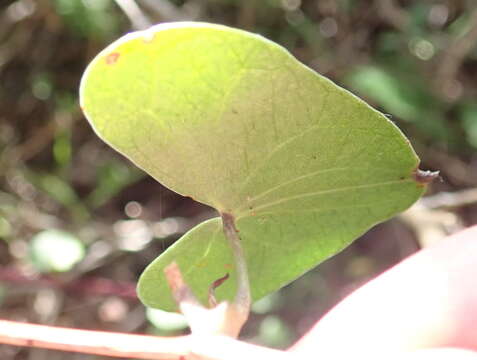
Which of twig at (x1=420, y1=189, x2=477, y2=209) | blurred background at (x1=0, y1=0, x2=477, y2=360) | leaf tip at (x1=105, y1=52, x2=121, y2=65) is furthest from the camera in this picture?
blurred background at (x1=0, y1=0, x2=477, y2=360)

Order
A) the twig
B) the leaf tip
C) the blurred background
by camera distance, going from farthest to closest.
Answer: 1. the blurred background
2. the twig
3. the leaf tip

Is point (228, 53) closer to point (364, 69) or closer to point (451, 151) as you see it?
point (364, 69)

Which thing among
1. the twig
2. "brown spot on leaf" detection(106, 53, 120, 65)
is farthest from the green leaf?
the twig

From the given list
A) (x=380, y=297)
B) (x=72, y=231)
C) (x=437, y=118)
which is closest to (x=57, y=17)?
(x=72, y=231)

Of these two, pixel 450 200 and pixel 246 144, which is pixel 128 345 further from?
pixel 450 200

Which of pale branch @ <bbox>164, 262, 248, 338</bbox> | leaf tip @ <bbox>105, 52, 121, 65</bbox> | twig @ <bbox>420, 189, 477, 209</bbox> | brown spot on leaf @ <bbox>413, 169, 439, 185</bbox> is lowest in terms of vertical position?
pale branch @ <bbox>164, 262, 248, 338</bbox>

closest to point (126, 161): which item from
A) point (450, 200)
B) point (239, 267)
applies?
point (450, 200)

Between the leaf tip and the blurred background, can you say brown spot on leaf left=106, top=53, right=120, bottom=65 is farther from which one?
the blurred background

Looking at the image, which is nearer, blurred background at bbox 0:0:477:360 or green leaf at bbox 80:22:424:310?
green leaf at bbox 80:22:424:310
